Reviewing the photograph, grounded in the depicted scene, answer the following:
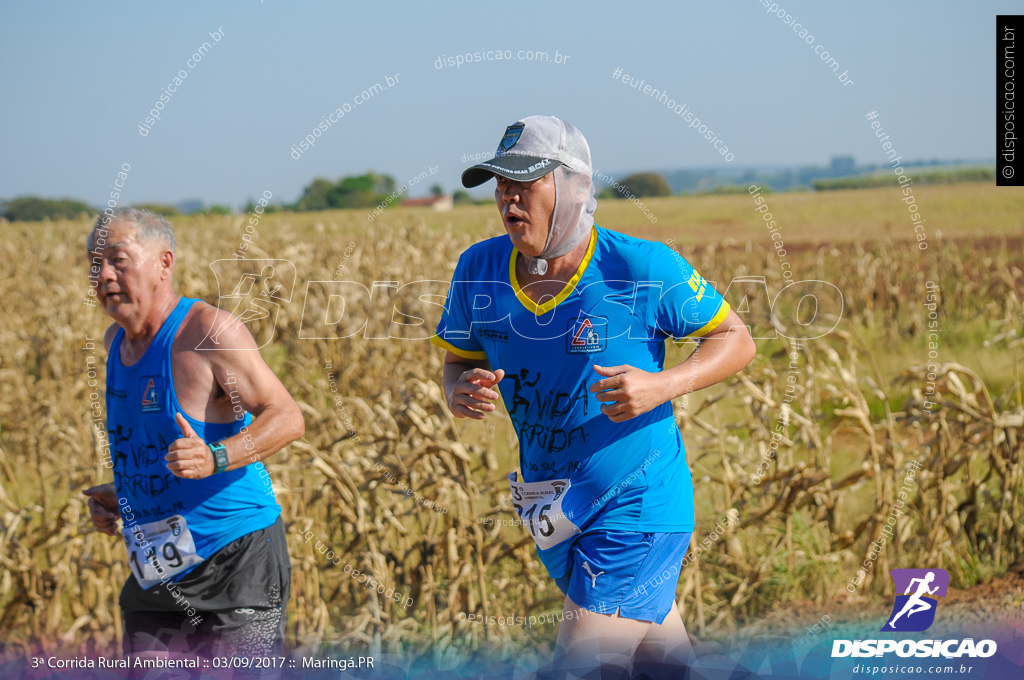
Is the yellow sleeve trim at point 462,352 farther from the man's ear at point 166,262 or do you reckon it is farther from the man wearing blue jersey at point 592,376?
the man's ear at point 166,262

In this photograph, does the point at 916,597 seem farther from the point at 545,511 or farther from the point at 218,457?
the point at 218,457

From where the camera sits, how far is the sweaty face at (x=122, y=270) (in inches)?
124

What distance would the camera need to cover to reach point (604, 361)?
9.92ft

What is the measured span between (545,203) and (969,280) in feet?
46.2

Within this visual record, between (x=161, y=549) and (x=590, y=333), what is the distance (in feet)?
5.95

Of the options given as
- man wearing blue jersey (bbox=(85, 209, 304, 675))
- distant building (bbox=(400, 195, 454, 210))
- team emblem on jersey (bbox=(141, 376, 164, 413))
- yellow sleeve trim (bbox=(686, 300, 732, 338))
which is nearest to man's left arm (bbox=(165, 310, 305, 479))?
man wearing blue jersey (bbox=(85, 209, 304, 675))

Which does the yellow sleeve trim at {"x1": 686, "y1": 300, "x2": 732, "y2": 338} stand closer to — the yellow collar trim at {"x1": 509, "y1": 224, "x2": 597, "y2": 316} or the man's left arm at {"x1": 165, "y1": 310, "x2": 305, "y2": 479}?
the yellow collar trim at {"x1": 509, "y1": 224, "x2": 597, "y2": 316}

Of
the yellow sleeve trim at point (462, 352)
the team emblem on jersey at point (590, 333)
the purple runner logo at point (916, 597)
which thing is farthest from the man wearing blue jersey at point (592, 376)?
the purple runner logo at point (916, 597)

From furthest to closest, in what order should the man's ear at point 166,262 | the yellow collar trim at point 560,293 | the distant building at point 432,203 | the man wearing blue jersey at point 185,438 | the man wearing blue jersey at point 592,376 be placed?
the distant building at point 432,203, the man's ear at point 166,262, the man wearing blue jersey at point 185,438, the yellow collar trim at point 560,293, the man wearing blue jersey at point 592,376

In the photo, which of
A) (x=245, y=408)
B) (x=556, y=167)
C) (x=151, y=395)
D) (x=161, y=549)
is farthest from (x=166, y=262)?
Result: (x=556, y=167)

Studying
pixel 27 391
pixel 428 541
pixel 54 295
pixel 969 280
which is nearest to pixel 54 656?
pixel 428 541

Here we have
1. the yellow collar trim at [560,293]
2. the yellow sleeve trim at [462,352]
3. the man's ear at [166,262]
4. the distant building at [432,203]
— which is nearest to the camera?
the yellow collar trim at [560,293]

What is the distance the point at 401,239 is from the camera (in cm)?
1423

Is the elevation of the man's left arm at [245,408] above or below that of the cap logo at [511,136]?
below
